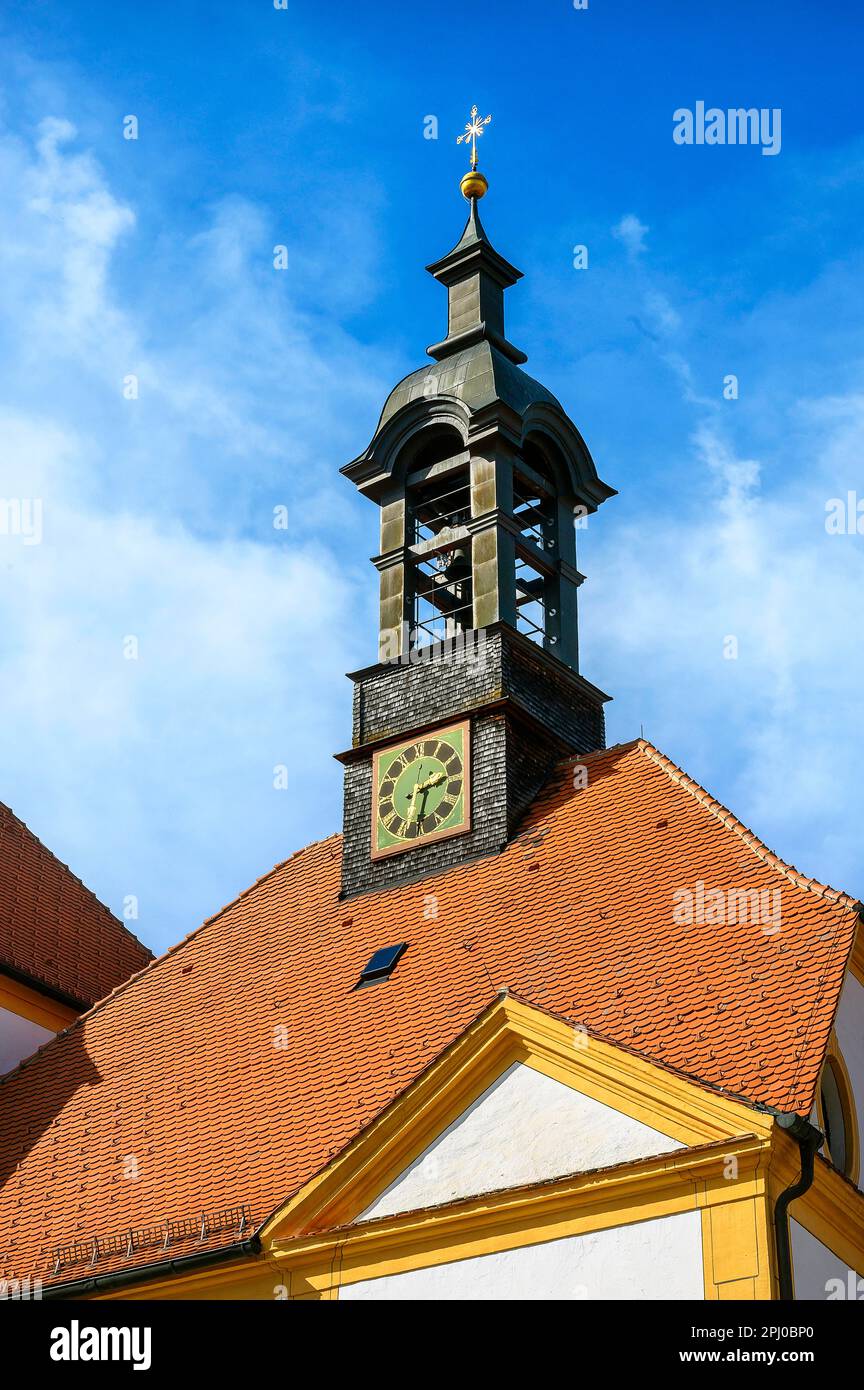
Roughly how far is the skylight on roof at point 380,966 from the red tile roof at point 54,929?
15.2ft

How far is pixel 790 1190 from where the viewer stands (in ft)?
45.9

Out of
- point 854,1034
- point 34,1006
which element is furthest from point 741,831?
point 34,1006

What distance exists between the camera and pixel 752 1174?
45.8 ft

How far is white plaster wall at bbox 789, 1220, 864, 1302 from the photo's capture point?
14102mm

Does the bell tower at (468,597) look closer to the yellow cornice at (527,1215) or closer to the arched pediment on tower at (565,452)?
the arched pediment on tower at (565,452)

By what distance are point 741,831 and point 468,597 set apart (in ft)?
19.3

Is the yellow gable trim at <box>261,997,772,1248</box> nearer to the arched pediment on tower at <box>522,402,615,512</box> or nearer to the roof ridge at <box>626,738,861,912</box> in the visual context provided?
the roof ridge at <box>626,738,861,912</box>

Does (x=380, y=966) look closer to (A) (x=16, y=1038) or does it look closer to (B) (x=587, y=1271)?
(A) (x=16, y=1038)

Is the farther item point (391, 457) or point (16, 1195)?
point (391, 457)

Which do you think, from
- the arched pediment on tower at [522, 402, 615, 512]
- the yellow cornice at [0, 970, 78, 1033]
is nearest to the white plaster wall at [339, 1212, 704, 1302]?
the yellow cornice at [0, 970, 78, 1033]

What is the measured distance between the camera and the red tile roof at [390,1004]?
16.0 m
